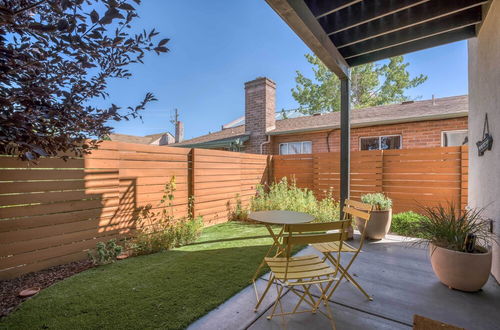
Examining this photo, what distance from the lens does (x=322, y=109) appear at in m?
19.4

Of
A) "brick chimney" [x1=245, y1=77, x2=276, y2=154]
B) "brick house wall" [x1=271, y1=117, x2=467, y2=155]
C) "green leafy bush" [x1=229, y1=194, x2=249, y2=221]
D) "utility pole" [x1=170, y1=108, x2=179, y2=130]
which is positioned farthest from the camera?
"utility pole" [x1=170, y1=108, x2=179, y2=130]

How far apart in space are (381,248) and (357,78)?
17622 millimetres

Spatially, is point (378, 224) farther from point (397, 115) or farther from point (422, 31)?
point (397, 115)

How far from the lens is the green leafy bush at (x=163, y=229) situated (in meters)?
3.99

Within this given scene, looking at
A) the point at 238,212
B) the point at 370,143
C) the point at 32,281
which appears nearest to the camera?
the point at 32,281

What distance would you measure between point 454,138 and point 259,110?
269 inches

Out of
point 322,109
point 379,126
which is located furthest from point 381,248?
point 322,109

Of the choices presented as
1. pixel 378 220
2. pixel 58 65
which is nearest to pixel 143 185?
pixel 58 65

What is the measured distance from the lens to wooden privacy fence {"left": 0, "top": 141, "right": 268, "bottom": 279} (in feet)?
9.75

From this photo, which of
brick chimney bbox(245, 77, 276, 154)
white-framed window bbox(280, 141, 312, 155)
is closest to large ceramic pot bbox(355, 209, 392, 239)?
white-framed window bbox(280, 141, 312, 155)

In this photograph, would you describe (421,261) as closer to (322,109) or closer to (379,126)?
(379,126)

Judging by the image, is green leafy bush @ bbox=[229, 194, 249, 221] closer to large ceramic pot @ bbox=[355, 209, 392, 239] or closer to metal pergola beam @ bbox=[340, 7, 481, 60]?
large ceramic pot @ bbox=[355, 209, 392, 239]

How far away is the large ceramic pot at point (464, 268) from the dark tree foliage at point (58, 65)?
132 inches

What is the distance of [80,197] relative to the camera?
353cm
